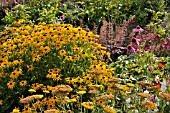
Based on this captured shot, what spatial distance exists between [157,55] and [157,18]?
5.24 feet

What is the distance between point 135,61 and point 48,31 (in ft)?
3.74

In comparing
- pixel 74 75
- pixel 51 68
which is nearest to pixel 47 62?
pixel 51 68

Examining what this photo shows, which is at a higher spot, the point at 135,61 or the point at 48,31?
the point at 48,31

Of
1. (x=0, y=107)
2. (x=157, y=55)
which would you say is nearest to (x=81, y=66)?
(x=0, y=107)

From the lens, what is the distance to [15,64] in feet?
12.1

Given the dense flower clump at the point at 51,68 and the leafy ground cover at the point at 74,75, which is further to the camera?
the dense flower clump at the point at 51,68

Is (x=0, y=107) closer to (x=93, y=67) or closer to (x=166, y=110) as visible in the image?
(x=93, y=67)

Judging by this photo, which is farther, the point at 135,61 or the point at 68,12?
the point at 68,12

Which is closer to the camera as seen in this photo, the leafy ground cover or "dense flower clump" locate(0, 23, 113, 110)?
the leafy ground cover

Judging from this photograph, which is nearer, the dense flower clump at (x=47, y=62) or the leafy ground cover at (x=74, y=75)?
the leafy ground cover at (x=74, y=75)

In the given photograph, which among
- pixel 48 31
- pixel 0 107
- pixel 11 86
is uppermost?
pixel 48 31

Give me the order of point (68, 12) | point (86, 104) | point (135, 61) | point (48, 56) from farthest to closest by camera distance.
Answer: point (68, 12) → point (135, 61) → point (48, 56) → point (86, 104)

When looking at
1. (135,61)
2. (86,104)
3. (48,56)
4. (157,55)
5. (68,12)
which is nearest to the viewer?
(86,104)

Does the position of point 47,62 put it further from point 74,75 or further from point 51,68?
point 74,75
